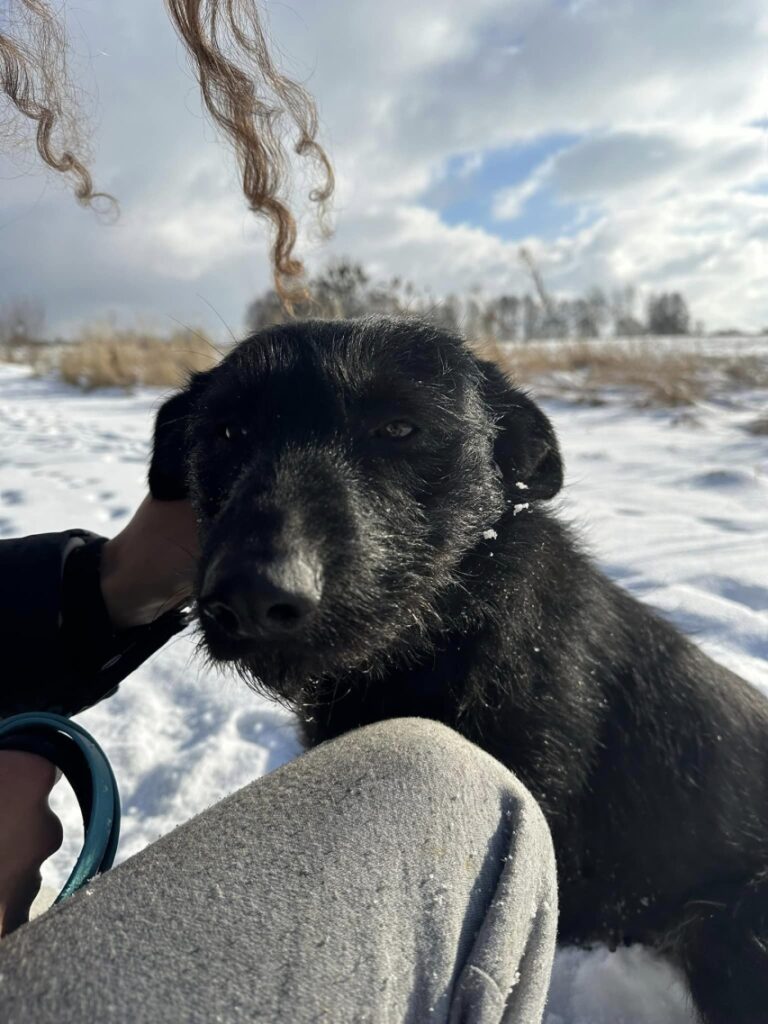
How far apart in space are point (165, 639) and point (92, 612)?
21 centimetres

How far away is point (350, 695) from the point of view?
170cm

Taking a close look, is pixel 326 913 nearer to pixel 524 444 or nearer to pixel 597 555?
pixel 524 444

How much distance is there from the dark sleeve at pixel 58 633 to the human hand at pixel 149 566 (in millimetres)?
43

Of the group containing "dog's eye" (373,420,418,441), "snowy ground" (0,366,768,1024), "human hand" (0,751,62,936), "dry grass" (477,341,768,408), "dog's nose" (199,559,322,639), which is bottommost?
"snowy ground" (0,366,768,1024)

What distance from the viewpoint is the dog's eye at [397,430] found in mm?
1644

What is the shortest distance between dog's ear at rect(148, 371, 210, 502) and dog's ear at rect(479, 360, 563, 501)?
88cm

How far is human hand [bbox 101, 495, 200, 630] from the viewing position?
6.34ft

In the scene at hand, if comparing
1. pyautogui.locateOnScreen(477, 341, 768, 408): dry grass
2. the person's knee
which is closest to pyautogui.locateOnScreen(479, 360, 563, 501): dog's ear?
the person's knee

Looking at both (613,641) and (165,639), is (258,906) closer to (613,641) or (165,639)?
(165,639)

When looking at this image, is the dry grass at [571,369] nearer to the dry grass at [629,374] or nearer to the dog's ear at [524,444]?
the dry grass at [629,374]

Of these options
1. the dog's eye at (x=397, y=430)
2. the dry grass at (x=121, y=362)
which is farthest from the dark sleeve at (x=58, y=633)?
the dry grass at (x=121, y=362)

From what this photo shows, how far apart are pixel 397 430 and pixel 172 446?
30.1 inches

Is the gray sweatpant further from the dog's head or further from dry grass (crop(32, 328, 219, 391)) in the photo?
dry grass (crop(32, 328, 219, 391))

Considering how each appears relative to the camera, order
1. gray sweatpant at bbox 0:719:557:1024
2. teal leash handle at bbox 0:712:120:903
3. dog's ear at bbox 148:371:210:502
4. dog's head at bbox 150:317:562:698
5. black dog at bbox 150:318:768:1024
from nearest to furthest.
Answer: gray sweatpant at bbox 0:719:557:1024 → teal leash handle at bbox 0:712:120:903 → dog's head at bbox 150:317:562:698 → black dog at bbox 150:318:768:1024 → dog's ear at bbox 148:371:210:502
